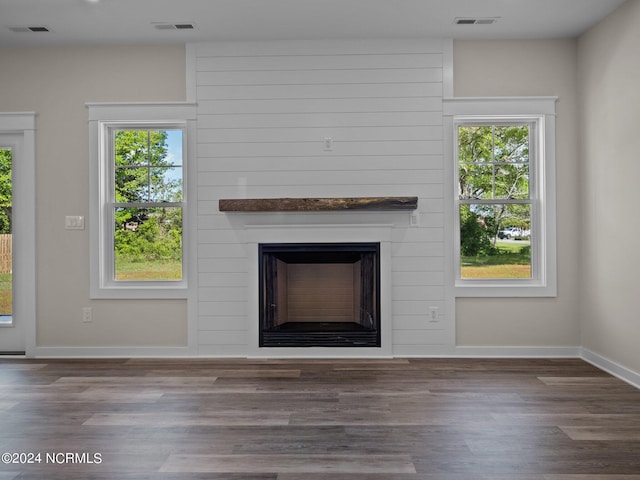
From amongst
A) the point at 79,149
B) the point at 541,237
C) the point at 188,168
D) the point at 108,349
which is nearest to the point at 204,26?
the point at 188,168

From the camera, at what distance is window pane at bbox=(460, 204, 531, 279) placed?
4668mm

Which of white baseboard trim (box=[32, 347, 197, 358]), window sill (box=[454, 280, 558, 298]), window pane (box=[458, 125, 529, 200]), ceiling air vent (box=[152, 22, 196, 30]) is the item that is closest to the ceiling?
ceiling air vent (box=[152, 22, 196, 30])

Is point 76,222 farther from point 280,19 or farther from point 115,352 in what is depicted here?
point 280,19

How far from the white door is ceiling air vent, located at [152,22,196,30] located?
5.65ft

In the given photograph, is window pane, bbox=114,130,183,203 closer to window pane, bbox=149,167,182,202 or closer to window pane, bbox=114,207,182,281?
window pane, bbox=149,167,182,202

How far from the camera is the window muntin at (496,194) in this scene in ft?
15.3

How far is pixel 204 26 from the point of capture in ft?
13.9

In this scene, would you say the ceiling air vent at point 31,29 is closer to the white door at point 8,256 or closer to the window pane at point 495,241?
the white door at point 8,256

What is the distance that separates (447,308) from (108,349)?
2.95 metres

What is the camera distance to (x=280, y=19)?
410 cm

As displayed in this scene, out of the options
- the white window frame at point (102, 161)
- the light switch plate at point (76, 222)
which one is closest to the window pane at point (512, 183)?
the white window frame at point (102, 161)

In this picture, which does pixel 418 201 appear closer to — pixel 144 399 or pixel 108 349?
pixel 144 399

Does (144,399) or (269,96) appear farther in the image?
(269,96)

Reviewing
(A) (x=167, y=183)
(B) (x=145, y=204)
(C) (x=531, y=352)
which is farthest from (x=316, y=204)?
(C) (x=531, y=352)
